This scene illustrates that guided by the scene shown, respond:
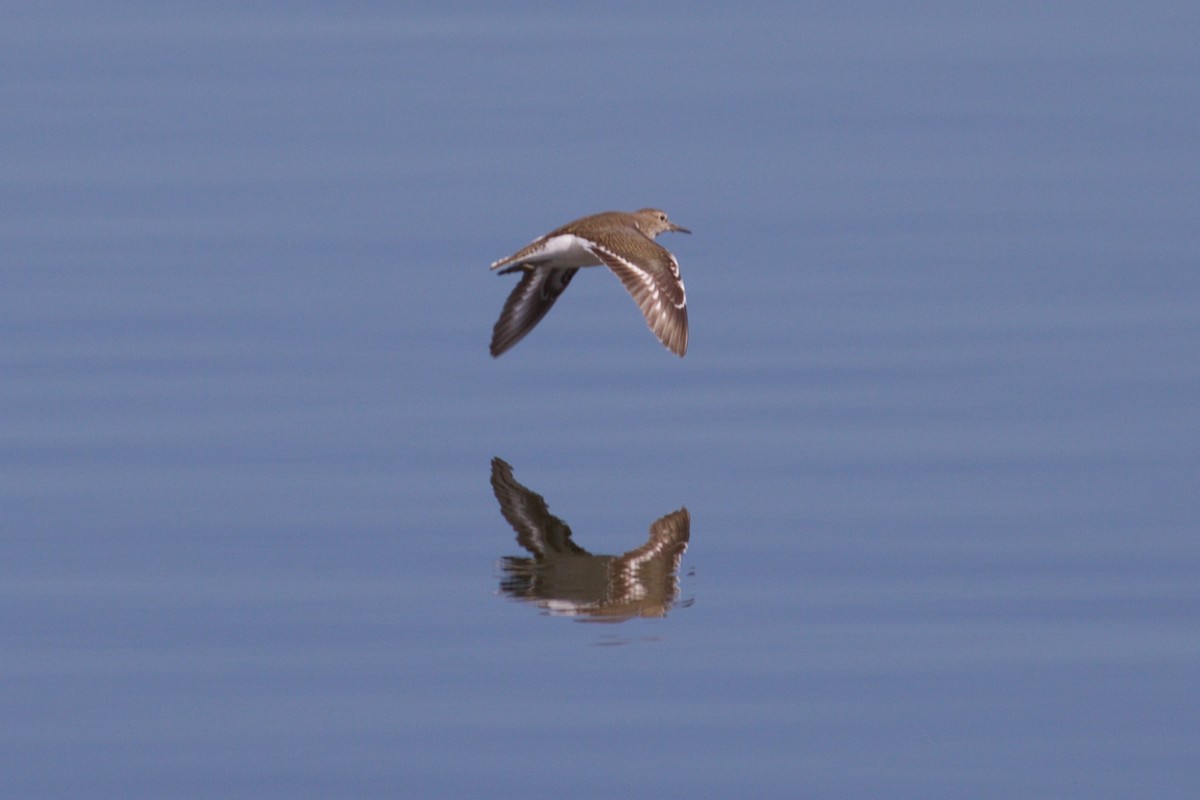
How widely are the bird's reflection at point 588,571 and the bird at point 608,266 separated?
1.95m

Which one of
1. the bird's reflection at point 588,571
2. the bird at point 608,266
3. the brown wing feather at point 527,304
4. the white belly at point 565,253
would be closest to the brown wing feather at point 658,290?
the bird at point 608,266

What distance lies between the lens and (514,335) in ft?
43.3

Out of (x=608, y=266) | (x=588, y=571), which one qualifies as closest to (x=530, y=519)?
(x=588, y=571)

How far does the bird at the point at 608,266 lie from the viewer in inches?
468

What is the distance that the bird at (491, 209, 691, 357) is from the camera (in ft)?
39.0

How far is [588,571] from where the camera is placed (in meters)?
9.27

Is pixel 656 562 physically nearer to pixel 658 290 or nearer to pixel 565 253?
pixel 658 290

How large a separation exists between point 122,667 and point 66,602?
0.92 m

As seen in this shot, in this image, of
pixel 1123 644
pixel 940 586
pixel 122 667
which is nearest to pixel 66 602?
pixel 122 667

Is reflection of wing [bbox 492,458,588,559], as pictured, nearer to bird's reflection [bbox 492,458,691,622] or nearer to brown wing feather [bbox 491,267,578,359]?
bird's reflection [bbox 492,458,691,622]

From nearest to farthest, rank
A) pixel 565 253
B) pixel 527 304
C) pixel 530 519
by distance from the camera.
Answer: pixel 530 519 < pixel 565 253 < pixel 527 304

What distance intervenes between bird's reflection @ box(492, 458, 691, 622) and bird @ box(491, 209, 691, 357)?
6.39 feet

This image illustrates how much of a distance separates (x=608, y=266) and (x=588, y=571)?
331 cm

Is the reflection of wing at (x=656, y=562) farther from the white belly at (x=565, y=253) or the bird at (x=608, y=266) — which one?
the white belly at (x=565, y=253)
